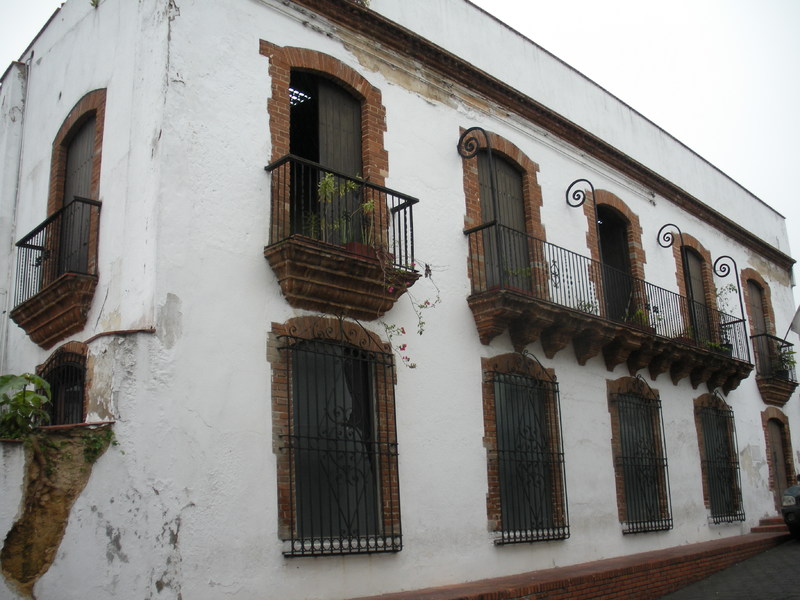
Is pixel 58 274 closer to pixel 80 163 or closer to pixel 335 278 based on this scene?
pixel 80 163

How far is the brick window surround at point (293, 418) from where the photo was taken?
8.13 meters

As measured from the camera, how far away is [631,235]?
580 inches

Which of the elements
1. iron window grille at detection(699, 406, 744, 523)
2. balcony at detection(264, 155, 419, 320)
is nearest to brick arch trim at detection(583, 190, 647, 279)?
iron window grille at detection(699, 406, 744, 523)

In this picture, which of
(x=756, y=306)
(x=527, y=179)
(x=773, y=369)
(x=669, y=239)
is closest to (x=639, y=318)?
(x=669, y=239)

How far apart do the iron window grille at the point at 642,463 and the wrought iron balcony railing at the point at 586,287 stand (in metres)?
1.28

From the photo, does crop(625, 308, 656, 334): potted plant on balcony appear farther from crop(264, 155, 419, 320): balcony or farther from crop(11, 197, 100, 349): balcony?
crop(11, 197, 100, 349): balcony

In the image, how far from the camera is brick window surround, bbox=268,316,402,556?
813 cm

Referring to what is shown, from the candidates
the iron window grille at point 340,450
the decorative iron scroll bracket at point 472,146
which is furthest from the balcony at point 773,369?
the iron window grille at point 340,450

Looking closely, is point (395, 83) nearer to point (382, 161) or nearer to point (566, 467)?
point (382, 161)

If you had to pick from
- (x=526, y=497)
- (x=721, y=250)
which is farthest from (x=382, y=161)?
(x=721, y=250)

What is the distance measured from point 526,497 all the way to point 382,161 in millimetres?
4652

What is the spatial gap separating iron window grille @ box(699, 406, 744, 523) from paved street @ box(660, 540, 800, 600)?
3.60 feet

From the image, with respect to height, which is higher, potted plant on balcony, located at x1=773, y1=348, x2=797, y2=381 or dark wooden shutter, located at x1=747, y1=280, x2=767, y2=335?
dark wooden shutter, located at x1=747, y1=280, x2=767, y2=335

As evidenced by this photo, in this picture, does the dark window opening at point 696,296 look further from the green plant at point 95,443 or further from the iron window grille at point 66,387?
the green plant at point 95,443
